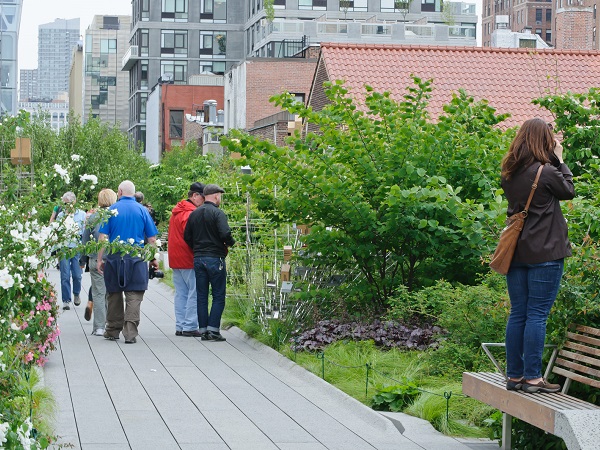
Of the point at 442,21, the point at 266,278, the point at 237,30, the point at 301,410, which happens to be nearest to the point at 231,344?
the point at 266,278

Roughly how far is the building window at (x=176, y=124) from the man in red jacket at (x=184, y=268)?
67.9 metres

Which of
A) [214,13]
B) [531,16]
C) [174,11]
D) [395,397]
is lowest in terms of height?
[395,397]

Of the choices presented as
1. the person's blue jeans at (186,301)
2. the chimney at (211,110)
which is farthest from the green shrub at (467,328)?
the chimney at (211,110)

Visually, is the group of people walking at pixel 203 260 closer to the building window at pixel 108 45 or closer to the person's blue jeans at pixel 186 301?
the person's blue jeans at pixel 186 301

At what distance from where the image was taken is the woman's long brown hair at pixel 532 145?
7.14 metres

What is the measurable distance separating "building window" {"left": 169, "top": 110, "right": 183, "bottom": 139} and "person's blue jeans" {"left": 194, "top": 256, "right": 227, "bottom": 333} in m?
68.7

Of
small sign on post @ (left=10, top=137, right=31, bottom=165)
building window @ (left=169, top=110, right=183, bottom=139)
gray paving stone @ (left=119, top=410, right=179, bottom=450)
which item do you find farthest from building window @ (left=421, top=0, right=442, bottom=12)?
gray paving stone @ (left=119, top=410, right=179, bottom=450)

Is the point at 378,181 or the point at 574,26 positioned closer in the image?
the point at 378,181

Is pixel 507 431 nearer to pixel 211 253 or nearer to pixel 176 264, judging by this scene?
pixel 211 253

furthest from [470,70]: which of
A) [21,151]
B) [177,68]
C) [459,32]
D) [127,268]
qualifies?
[177,68]

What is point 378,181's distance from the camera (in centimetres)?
1248

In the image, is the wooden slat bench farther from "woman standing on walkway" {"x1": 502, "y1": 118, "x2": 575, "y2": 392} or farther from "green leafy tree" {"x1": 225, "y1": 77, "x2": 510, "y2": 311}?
"green leafy tree" {"x1": 225, "y1": 77, "x2": 510, "y2": 311}

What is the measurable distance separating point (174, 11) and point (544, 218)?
313 ft

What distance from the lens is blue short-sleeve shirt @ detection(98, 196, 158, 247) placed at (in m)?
13.4
